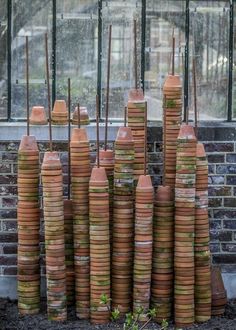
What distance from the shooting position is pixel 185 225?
19.2ft

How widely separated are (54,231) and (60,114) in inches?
40.4

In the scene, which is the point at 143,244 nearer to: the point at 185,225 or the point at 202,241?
the point at 185,225

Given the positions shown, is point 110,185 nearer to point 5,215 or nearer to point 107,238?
point 107,238

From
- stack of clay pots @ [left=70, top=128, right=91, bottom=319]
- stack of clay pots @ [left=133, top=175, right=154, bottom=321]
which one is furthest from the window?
stack of clay pots @ [left=133, top=175, right=154, bottom=321]

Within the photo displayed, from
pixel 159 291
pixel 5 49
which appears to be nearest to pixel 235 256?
pixel 159 291

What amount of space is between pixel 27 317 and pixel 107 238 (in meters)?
0.87

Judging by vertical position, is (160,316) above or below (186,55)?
below

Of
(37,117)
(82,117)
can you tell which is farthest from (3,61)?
(82,117)

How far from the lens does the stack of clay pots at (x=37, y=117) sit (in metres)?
6.37

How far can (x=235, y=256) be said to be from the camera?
6.68 metres

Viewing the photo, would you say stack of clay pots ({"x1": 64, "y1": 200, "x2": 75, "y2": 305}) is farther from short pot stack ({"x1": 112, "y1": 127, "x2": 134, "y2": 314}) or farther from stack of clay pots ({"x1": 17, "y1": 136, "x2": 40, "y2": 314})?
short pot stack ({"x1": 112, "y1": 127, "x2": 134, "y2": 314})

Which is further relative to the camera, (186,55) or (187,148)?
(186,55)

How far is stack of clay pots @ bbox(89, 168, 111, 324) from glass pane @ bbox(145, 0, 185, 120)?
1.04m

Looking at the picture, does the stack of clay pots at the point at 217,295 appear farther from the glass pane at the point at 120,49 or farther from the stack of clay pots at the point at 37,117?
the stack of clay pots at the point at 37,117
